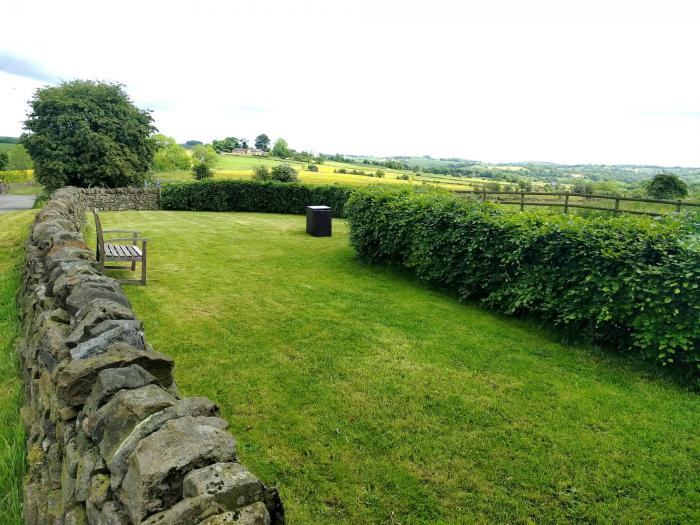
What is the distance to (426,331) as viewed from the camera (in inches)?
244

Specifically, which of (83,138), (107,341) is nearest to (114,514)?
(107,341)

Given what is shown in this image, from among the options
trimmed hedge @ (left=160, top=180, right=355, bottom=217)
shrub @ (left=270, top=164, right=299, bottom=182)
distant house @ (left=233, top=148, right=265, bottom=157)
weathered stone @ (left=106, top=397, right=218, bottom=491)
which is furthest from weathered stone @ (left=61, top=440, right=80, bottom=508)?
distant house @ (left=233, top=148, right=265, bottom=157)

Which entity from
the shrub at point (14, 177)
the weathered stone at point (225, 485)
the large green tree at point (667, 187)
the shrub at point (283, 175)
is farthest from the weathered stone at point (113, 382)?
the shrub at point (14, 177)

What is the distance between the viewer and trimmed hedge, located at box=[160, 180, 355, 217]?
2261 centimetres

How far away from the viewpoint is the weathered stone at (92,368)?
2.53 metres

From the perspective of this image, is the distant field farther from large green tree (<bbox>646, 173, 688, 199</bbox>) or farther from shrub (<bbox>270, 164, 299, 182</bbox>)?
large green tree (<bbox>646, 173, 688, 199</bbox>)

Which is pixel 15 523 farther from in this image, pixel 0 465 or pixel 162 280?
pixel 162 280

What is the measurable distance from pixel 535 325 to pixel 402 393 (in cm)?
287

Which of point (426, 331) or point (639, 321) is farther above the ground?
point (639, 321)

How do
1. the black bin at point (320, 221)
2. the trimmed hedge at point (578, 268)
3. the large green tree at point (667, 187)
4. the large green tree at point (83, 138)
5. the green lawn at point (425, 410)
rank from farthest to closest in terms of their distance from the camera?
the large green tree at point (667, 187), the large green tree at point (83, 138), the black bin at point (320, 221), the trimmed hedge at point (578, 268), the green lawn at point (425, 410)

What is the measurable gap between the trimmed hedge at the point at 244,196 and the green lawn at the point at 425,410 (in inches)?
603

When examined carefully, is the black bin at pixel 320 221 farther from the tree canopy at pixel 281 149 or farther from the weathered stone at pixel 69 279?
the tree canopy at pixel 281 149

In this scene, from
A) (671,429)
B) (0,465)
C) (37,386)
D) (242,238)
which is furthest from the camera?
(242,238)

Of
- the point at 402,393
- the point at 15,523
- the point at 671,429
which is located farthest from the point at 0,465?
the point at 671,429
